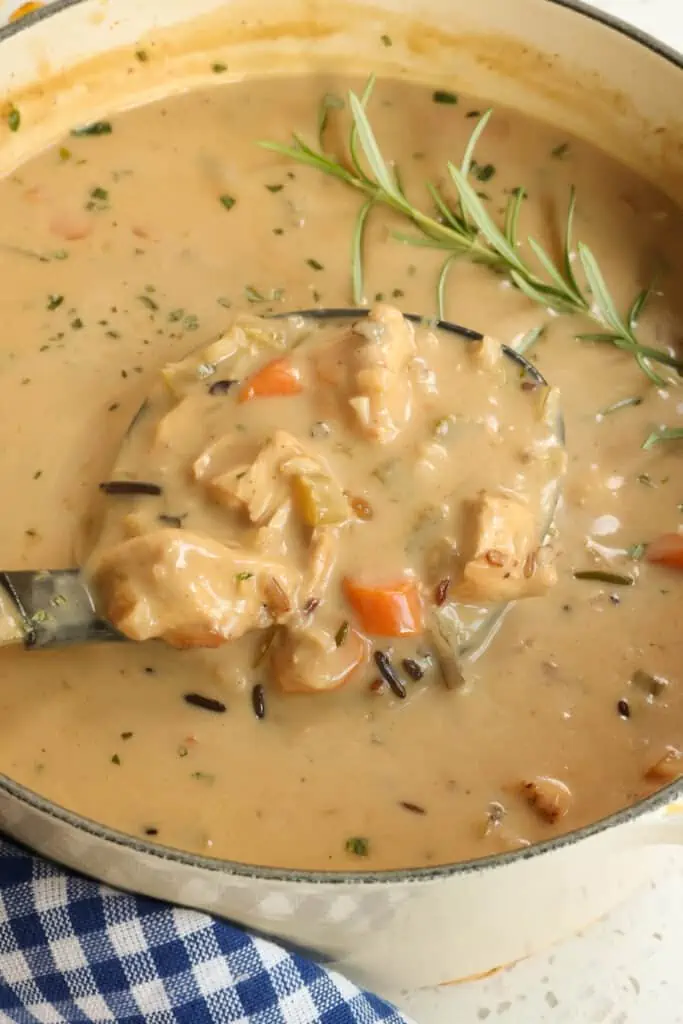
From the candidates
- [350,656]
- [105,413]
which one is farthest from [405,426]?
[105,413]

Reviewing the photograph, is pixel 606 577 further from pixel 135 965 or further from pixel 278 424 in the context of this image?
pixel 135 965

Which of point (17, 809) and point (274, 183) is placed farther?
point (274, 183)

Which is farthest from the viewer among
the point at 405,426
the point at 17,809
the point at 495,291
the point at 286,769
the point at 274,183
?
the point at 274,183

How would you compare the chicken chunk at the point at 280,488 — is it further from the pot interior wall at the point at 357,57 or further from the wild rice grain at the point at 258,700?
the pot interior wall at the point at 357,57

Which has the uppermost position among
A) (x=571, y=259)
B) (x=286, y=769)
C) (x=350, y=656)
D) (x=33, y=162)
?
(x=571, y=259)

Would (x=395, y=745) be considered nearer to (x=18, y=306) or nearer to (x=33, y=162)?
(x=18, y=306)

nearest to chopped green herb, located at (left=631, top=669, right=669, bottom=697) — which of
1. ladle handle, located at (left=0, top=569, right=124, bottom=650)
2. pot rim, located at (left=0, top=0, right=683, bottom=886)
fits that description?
pot rim, located at (left=0, top=0, right=683, bottom=886)

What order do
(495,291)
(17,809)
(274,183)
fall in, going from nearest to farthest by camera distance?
(17,809) → (495,291) → (274,183)
